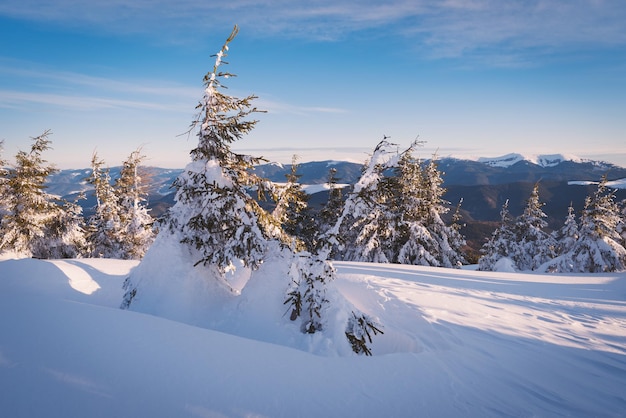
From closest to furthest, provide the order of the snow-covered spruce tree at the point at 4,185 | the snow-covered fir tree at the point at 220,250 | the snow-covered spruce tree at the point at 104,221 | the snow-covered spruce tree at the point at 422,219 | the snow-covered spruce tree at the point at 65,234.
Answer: the snow-covered fir tree at the point at 220,250 → the snow-covered spruce tree at the point at 4,185 → the snow-covered spruce tree at the point at 65,234 → the snow-covered spruce tree at the point at 422,219 → the snow-covered spruce tree at the point at 104,221

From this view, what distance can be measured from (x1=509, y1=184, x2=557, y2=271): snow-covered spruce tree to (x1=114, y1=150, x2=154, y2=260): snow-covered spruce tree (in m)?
35.9

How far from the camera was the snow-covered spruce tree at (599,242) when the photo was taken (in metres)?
21.2

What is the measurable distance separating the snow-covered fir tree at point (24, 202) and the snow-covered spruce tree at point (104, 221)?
429 centimetres

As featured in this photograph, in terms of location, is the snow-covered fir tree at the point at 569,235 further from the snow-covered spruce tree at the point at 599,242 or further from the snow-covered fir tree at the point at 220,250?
the snow-covered fir tree at the point at 220,250

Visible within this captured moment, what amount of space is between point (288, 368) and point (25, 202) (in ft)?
74.2

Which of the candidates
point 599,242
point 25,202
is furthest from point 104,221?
point 599,242

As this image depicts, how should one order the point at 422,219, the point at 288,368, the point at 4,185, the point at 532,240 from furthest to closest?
the point at 532,240 < the point at 422,219 < the point at 4,185 < the point at 288,368

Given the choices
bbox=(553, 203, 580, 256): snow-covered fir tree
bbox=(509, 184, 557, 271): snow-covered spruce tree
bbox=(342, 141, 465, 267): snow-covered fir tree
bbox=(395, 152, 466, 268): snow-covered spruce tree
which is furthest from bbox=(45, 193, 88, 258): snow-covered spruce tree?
bbox=(509, 184, 557, 271): snow-covered spruce tree

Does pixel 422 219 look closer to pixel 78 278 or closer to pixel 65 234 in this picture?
pixel 78 278

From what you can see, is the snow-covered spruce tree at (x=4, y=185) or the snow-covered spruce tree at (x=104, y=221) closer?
the snow-covered spruce tree at (x=4, y=185)

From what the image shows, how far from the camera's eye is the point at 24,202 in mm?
17891

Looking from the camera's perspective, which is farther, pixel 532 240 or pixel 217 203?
pixel 532 240

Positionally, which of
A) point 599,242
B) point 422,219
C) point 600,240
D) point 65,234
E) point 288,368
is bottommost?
point 65,234

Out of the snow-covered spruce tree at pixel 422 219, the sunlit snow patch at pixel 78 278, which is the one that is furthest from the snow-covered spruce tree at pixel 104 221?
the snow-covered spruce tree at pixel 422 219
